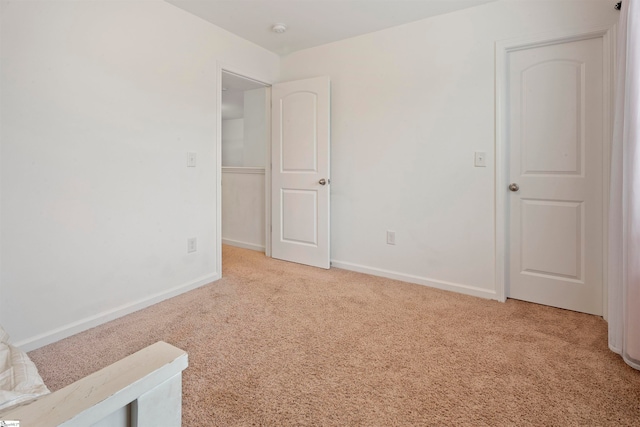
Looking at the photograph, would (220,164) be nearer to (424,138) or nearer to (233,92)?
(424,138)

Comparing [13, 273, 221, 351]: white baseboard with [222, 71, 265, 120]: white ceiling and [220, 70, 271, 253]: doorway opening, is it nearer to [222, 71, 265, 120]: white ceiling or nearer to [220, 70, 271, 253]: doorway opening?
[220, 70, 271, 253]: doorway opening

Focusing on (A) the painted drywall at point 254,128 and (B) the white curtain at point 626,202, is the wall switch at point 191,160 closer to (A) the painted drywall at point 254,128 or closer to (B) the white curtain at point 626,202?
(A) the painted drywall at point 254,128

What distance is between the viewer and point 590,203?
2314 mm

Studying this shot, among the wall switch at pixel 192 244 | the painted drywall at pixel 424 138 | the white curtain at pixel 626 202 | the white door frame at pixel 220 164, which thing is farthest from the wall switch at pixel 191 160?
the white curtain at pixel 626 202

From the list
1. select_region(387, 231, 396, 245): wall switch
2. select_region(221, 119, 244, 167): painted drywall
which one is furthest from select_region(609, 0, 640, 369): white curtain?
select_region(221, 119, 244, 167): painted drywall

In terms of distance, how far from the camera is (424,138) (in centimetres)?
289

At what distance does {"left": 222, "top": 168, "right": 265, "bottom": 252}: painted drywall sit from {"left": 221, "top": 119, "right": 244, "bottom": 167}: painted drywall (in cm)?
296

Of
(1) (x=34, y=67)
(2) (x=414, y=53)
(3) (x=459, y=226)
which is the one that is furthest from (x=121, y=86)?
(3) (x=459, y=226)

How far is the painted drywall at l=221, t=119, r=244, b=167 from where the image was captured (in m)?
7.44

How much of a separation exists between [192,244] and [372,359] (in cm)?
181

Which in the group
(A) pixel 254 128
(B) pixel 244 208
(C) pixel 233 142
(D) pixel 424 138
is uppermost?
(C) pixel 233 142

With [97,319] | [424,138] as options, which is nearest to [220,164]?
[97,319]

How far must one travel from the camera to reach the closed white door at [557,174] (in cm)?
229

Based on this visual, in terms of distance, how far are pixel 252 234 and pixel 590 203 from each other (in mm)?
3373
